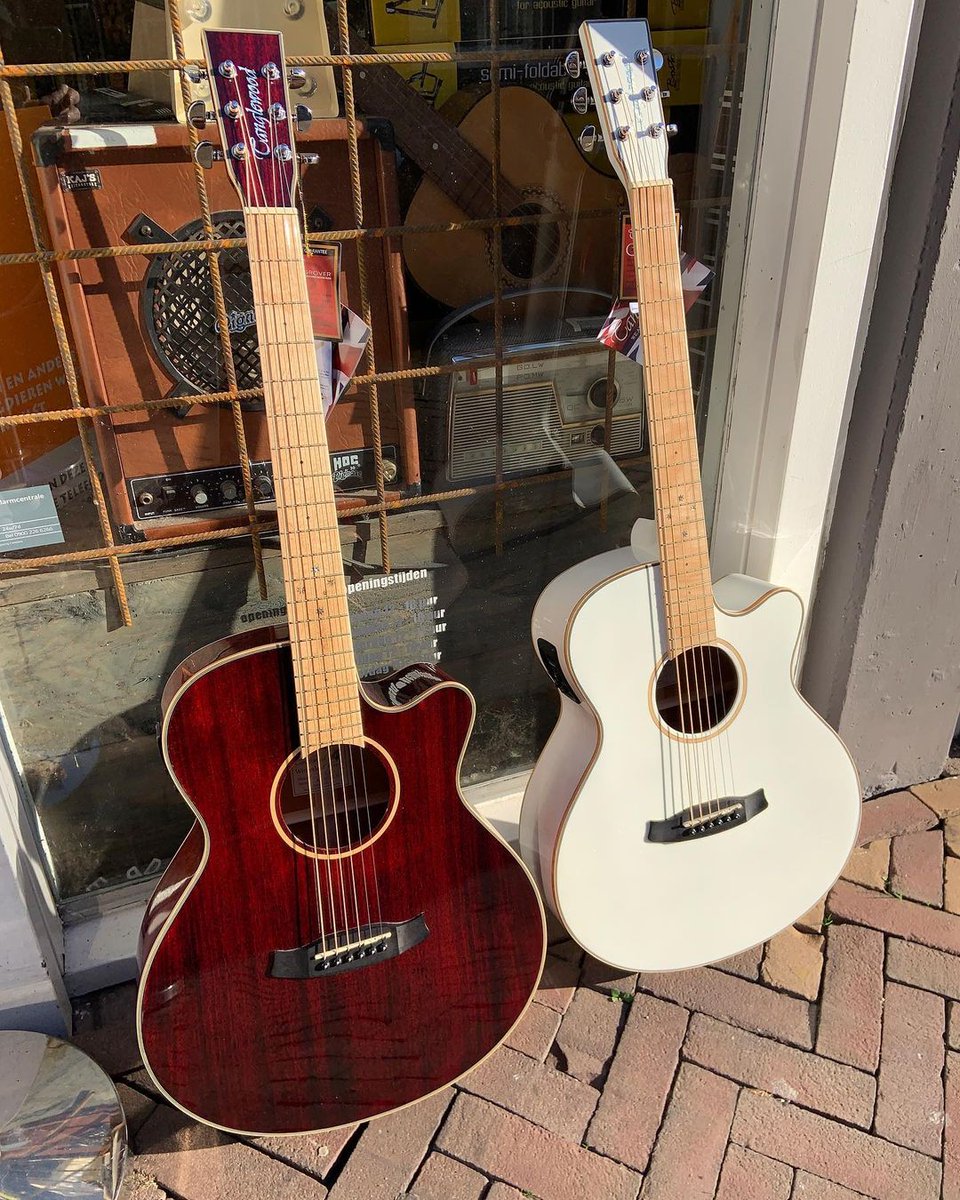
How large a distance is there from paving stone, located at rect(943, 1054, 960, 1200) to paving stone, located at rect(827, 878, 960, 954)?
29 cm

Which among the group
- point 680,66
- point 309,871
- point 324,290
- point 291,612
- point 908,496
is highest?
point 680,66

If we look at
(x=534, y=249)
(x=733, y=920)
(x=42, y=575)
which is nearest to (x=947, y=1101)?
(x=733, y=920)

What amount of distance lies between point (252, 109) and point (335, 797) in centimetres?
105

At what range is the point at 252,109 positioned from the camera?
1.26 m

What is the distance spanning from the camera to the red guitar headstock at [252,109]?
A: 4.07 ft

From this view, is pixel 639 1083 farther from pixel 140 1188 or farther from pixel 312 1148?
pixel 140 1188

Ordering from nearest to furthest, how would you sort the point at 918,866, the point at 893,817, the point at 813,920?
1. the point at 813,920
2. the point at 918,866
3. the point at 893,817

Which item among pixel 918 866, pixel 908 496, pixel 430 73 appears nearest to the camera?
pixel 430 73

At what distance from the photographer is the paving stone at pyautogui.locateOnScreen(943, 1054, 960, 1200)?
1651 mm

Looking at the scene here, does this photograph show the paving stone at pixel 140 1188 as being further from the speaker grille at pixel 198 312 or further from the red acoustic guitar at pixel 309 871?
the speaker grille at pixel 198 312

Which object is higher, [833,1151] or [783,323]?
[783,323]

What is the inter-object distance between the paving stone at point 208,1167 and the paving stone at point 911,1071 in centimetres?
99

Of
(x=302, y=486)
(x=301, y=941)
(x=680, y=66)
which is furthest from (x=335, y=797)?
(x=680, y=66)

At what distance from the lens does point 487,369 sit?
74.8 inches
